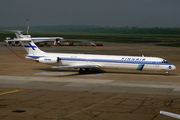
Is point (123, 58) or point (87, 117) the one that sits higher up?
point (123, 58)

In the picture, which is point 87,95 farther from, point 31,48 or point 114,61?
point 31,48

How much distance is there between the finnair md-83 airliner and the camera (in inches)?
1515

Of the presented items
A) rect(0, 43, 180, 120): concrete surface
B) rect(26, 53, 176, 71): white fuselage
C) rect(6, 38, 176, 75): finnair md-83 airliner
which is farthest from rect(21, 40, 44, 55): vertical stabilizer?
rect(0, 43, 180, 120): concrete surface

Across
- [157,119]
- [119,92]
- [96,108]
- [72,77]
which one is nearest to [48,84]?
[72,77]

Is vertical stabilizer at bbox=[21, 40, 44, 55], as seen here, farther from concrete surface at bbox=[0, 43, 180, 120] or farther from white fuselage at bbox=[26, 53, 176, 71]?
concrete surface at bbox=[0, 43, 180, 120]

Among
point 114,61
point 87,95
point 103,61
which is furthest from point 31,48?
point 87,95

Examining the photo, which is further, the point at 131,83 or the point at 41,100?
the point at 131,83

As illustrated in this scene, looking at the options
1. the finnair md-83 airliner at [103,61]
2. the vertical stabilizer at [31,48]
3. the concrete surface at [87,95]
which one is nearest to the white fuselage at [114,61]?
the finnair md-83 airliner at [103,61]

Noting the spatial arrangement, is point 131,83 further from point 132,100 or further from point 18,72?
point 18,72

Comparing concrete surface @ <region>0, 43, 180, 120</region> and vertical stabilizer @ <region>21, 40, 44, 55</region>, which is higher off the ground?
vertical stabilizer @ <region>21, 40, 44, 55</region>

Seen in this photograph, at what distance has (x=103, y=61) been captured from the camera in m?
39.8

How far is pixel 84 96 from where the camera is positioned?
1035 inches

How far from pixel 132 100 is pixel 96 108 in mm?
4273

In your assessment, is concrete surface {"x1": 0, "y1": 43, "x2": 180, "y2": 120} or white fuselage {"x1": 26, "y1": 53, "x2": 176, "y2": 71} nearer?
concrete surface {"x1": 0, "y1": 43, "x2": 180, "y2": 120}
